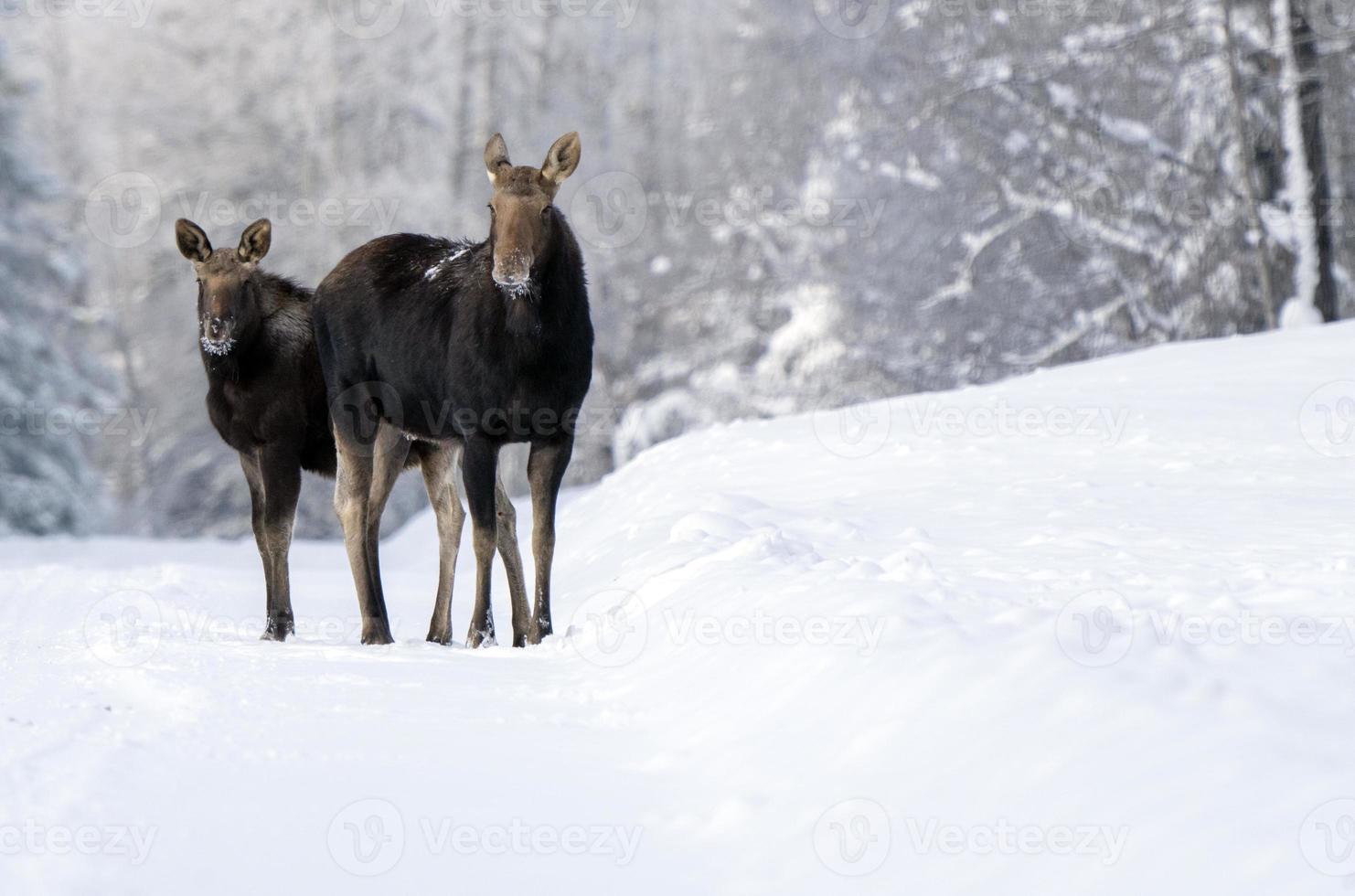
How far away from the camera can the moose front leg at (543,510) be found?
286 inches

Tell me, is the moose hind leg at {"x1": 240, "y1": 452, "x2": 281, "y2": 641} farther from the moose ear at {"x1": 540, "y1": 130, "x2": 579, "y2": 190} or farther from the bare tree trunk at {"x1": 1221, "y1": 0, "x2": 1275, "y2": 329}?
the bare tree trunk at {"x1": 1221, "y1": 0, "x2": 1275, "y2": 329}

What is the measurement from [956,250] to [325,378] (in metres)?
16.5

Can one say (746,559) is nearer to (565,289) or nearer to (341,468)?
(565,289)

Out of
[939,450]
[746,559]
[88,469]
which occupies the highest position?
[746,559]

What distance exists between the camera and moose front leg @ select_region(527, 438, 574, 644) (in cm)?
725

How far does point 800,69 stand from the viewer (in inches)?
1011

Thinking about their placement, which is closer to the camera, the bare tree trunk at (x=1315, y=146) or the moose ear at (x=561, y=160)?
the moose ear at (x=561, y=160)

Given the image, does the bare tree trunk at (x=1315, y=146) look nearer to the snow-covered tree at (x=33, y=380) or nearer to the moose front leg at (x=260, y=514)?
the moose front leg at (x=260, y=514)

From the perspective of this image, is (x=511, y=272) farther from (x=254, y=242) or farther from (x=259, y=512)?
(x=259, y=512)

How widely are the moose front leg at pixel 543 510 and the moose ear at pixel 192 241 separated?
2318 millimetres

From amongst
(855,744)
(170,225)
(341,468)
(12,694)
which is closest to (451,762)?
(855,744)

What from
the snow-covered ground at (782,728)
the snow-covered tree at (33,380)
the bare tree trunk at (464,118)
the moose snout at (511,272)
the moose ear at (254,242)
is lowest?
the snow-covered tree at (33,380)

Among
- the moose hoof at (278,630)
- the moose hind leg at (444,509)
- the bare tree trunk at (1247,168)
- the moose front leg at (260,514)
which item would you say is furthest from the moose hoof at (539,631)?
the bare tree trunk at (1247,168)

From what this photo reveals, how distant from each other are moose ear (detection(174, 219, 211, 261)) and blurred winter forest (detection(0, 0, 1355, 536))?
13.8 metres
